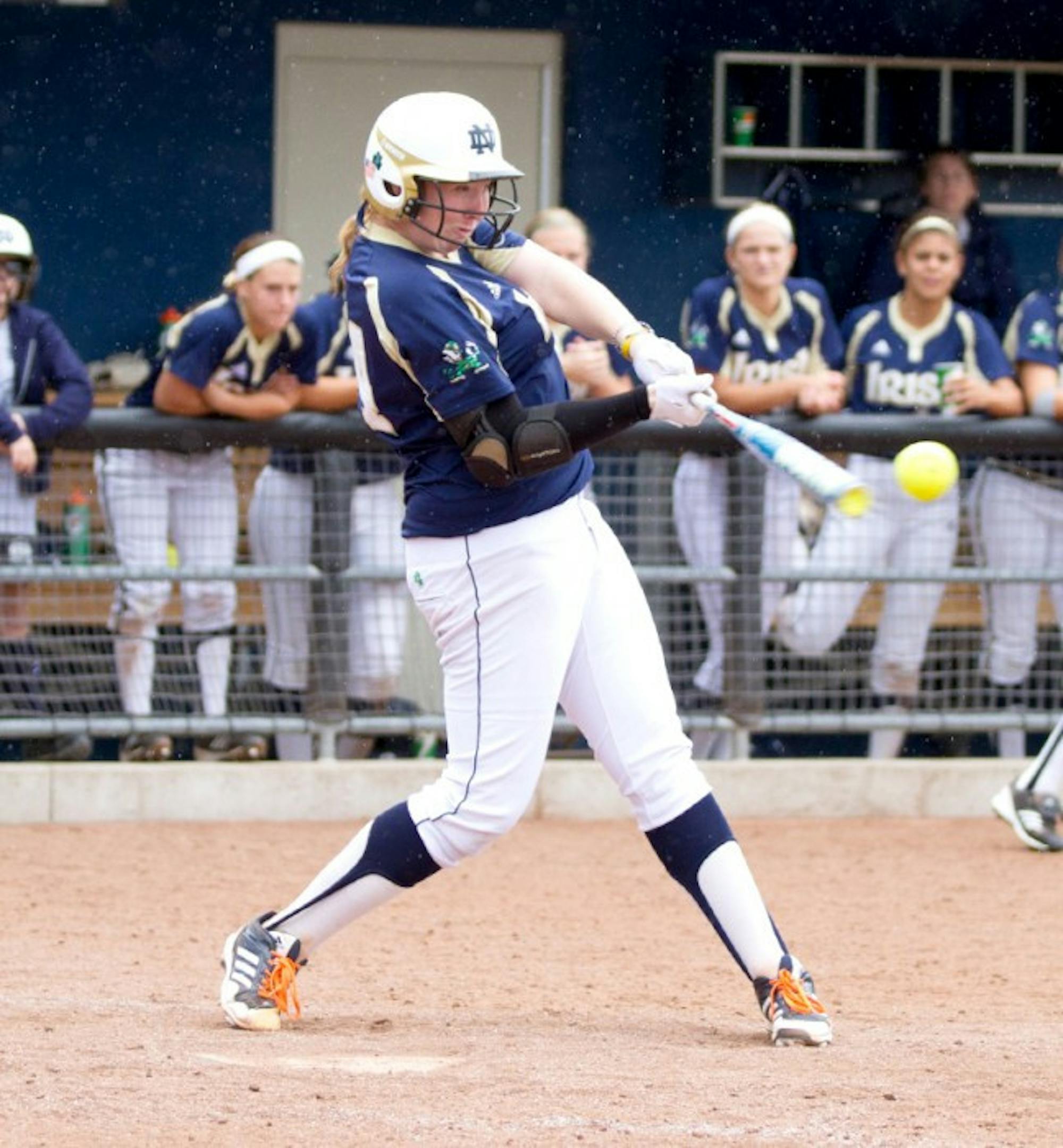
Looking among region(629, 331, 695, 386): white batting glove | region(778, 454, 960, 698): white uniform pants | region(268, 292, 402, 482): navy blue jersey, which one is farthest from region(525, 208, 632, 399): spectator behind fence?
region(629, 331, 695, 386): white batting glove

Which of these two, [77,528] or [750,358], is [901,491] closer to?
[750,358]

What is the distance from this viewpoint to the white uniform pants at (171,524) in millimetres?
8078

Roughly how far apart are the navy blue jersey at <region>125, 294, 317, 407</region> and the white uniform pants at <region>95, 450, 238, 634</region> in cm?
25

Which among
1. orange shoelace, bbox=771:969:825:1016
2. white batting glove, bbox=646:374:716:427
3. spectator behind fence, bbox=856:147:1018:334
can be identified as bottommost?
orange shoelace, bbox=771:969:825:1016

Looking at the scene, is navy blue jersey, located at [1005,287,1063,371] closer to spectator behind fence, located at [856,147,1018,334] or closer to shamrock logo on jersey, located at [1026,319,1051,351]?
shamrock logo on jersey, located at [1026,319,1051,351]

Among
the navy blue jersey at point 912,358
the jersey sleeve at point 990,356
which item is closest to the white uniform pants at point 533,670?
the navy blue jersey at point 912,358

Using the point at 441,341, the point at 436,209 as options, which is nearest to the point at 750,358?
the point at 436,209

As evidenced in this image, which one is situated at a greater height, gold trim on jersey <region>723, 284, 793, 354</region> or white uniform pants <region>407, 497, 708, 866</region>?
gold trim on jersey <region>723, 284, 793, 354</region>

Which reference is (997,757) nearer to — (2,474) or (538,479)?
(2,474)

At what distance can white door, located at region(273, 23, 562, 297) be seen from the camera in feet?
35.9

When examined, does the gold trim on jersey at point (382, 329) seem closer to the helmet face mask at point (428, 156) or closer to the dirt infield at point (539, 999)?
the helmet face mask at point (428, 156)

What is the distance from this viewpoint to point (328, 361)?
838cm

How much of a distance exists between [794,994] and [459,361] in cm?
146

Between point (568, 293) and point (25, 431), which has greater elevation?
point (568, 293)
